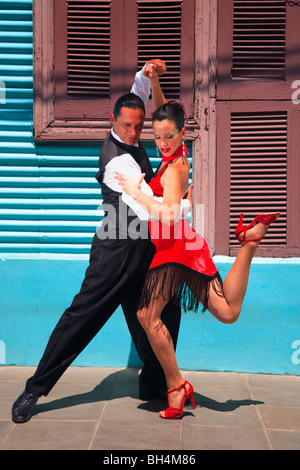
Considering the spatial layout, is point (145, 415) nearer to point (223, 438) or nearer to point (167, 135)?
point (223, 438)

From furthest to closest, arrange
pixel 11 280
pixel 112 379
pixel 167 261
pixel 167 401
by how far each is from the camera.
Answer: pixel 11 280 < pixel 112 379 < pixel 167 401 < pixel 167 261

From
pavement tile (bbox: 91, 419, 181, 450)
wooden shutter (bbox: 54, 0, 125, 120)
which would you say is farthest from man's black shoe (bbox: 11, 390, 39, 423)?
wooden shutter (bbox: 54, 0, 125, 120)

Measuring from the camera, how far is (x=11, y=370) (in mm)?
4758

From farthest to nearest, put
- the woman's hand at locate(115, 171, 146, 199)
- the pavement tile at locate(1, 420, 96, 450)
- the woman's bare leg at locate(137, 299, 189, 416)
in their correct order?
the woman's bare leg at locate(137, 299, 189, 416)
the woman's hand at locate(115, 171, 146, 199)
the pavement tile at locate(1, 420, 96, 450)

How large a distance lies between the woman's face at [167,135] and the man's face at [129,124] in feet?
0.52

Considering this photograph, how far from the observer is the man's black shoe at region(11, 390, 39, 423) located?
358cm

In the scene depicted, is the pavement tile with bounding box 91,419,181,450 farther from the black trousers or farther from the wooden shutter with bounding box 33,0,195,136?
the wooden shutter with bounding box 33,0,195,136

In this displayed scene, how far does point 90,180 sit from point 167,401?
1.92 meters

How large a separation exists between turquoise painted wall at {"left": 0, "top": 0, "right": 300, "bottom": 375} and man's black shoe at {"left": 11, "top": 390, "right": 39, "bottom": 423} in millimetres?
A: 1185

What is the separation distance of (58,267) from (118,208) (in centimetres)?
131

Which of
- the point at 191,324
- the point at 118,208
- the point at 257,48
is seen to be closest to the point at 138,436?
the point at 118,208

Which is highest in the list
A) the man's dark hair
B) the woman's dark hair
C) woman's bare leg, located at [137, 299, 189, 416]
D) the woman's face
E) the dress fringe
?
the man's dark hair

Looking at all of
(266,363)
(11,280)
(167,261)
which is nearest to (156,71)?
(167,261)

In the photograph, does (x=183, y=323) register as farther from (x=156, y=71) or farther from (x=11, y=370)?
(x=156, y=71)
